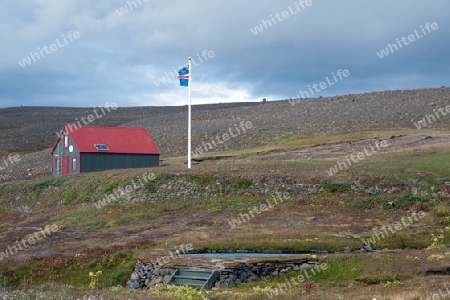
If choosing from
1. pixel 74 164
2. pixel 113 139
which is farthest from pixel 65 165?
pixel 113 139

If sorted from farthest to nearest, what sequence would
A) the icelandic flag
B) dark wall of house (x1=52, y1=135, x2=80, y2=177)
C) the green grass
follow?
dark wall of house (x1=52, y1=135, x2=80, y2=177) < the icelandic flag < the green grass

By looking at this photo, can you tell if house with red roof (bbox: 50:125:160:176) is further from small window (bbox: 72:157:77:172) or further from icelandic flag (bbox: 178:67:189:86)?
icelandic flag (bbox: 178:67:189:86)

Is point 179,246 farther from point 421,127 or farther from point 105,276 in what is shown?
point 421,127

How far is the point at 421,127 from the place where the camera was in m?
85.4

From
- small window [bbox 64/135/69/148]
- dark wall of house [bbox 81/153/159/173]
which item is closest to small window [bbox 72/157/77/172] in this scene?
dark wall of house [bbox 81/153/159/173]

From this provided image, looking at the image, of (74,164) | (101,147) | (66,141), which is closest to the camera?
(74,164)

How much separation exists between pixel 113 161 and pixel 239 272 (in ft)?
135

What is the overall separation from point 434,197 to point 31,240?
26.5m

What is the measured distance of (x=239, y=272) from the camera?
80.1ft

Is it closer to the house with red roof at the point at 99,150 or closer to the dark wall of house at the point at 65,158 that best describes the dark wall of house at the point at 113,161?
the house with red roof at the point at 99,150

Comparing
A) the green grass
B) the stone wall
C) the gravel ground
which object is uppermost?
the gravel ground

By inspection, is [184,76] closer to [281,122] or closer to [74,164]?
[74,164]

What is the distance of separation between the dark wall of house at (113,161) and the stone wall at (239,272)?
37.4 meters

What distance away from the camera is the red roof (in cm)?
6247
